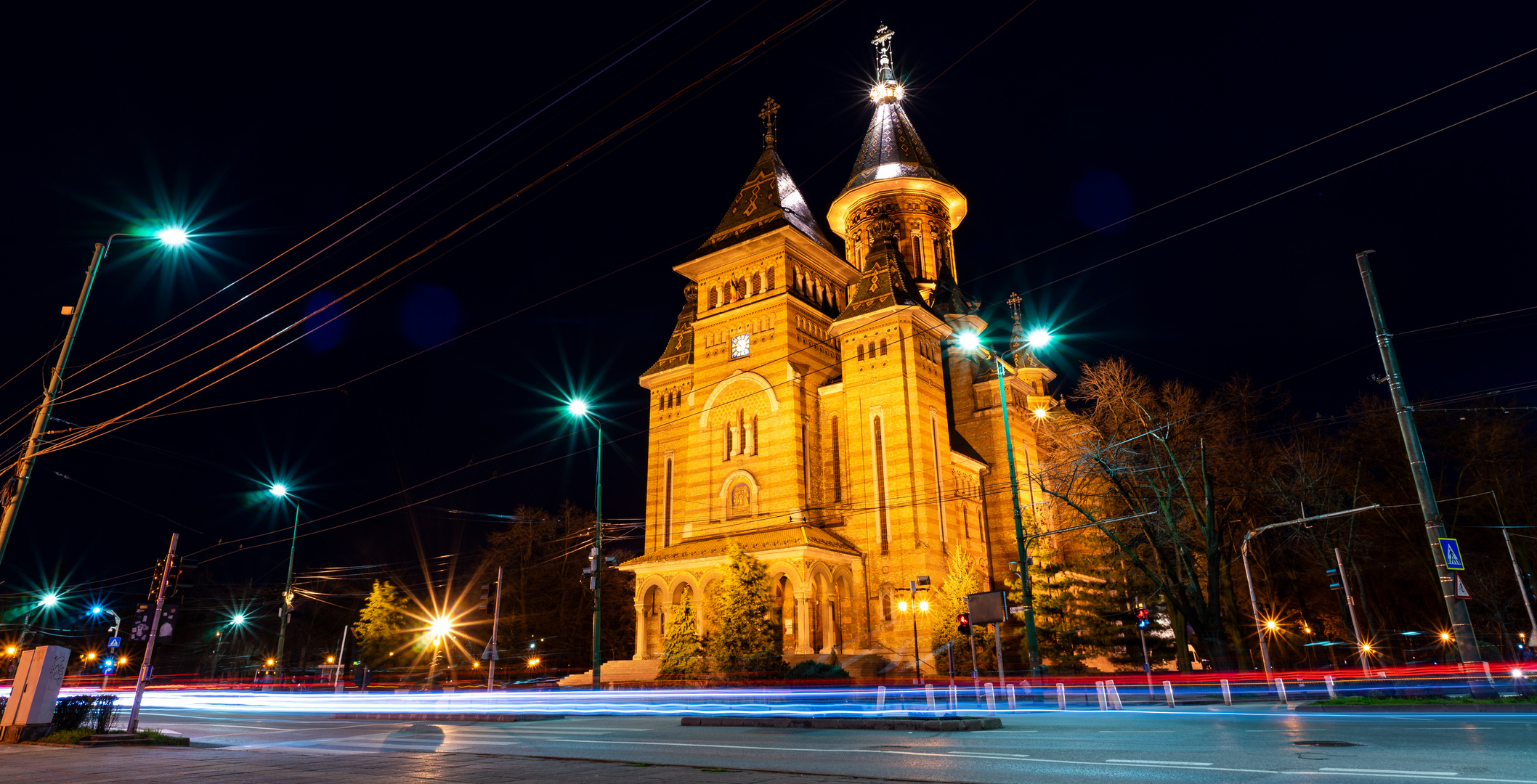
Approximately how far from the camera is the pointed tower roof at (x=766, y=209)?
43.2 meters

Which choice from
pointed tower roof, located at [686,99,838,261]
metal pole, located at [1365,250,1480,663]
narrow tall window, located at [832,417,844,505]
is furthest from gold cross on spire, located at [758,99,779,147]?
metal pole, located at [1365,250,1480,663]

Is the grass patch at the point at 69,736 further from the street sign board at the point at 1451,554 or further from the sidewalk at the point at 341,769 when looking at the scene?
the street sign board at the point at 1451,554

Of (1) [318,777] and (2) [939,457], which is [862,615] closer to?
(2) [939,457]

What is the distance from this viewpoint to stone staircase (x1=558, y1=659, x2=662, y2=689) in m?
35.2

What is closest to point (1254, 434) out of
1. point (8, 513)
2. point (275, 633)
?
point (8, 513)

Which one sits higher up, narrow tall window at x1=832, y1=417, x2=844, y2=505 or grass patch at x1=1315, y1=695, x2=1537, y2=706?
narrow tall window at x1=832, y1=417, x2=844, y2=505

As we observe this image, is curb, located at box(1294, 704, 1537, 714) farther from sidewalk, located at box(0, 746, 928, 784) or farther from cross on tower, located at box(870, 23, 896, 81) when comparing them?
cross on tower, located at box(870, 23, 896, 81)

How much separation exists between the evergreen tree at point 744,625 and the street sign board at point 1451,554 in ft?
65.1

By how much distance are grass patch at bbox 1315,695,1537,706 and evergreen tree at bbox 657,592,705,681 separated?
1962 centimetres

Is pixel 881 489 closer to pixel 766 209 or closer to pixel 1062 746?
pixel 766 209

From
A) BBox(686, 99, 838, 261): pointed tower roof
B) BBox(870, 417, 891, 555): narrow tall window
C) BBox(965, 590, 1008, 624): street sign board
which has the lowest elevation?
BBox(965, 590, 1008, 624): street sign board

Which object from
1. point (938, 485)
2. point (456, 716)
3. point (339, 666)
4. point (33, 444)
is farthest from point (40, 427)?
point (938, 485)

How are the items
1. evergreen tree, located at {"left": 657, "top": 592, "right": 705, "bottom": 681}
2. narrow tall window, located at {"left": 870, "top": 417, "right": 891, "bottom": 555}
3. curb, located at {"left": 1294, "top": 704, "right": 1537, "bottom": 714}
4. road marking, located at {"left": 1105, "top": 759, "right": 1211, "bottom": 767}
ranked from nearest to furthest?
road marking, located at {"left": 1105, "top": 759, "right": 1211, "bottom": 767}
curb, located at {"left": 1294, "top": 704, "right": 1537, "bottom": 714}
evergreen tree, located at {"left": 657, "top": 592, "right": 705, "bottom": 681}
narrow tall window, located at {"left": 870, "top": 417, "right": 891, "bottom": 555}

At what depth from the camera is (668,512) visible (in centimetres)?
4238
